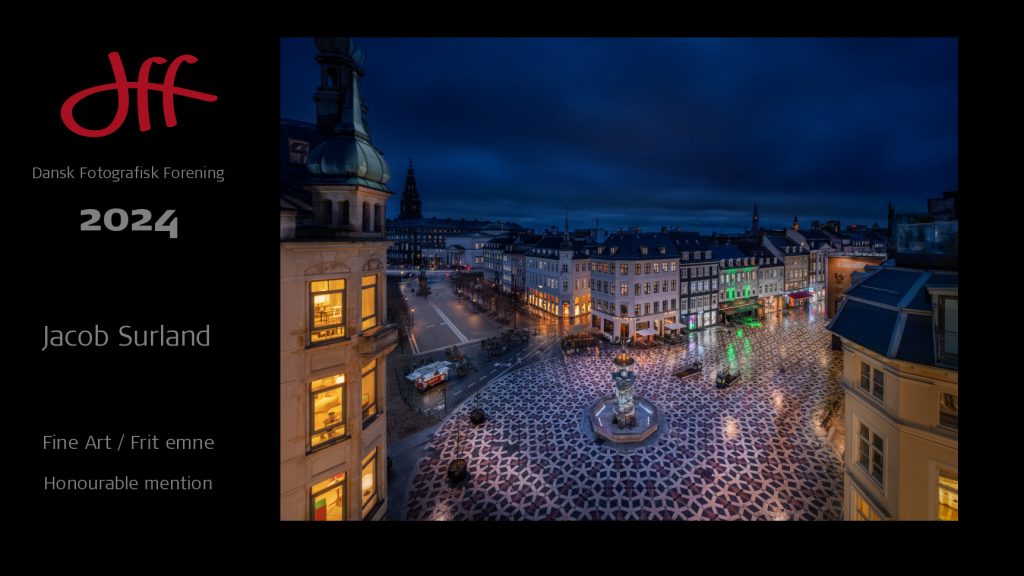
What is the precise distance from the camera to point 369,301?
7.81 meters

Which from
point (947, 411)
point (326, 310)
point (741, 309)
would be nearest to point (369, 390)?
point (326, 310)

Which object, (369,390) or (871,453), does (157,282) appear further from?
(871,453)

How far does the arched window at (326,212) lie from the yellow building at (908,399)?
11.4 metres

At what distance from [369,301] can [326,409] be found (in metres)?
2.46

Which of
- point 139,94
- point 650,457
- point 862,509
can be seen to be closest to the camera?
point 139,94

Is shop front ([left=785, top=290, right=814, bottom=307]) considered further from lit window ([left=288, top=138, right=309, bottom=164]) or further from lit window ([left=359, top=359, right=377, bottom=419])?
lit window ([left=288, top=138, right=309, bottom=164])

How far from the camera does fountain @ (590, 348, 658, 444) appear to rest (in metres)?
13.5

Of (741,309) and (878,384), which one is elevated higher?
(878,384)

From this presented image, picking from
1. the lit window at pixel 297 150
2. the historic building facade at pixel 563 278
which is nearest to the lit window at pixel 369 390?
the lit window at pixel 297 150

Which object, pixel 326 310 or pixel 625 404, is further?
pixel 625 404

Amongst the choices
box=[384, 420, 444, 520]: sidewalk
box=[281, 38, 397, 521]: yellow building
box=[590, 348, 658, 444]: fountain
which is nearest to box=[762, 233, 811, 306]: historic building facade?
box=[590, 348, 658, 444]: fountain

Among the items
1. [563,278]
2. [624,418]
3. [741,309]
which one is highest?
[563,278]

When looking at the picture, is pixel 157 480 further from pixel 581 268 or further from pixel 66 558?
pixel 581 268
